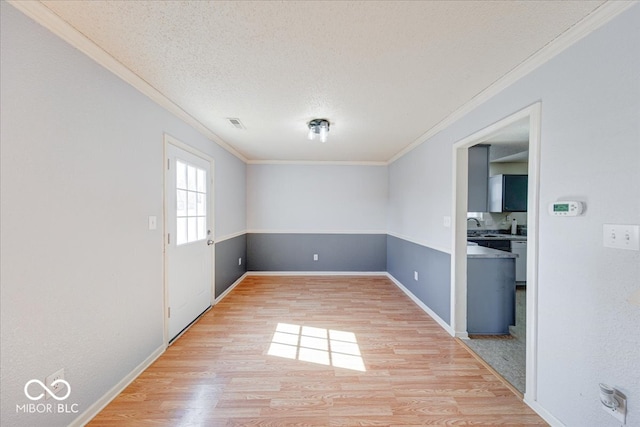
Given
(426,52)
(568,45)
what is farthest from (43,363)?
(568,45)

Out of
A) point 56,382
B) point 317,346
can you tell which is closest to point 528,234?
point 317,346

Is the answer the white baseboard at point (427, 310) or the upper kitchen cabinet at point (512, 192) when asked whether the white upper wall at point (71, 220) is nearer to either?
the white baseboard at point (427, 310)

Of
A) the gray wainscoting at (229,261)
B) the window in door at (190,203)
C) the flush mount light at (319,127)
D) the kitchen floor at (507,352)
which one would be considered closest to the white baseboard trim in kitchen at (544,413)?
the kitchen floor at (507,352)

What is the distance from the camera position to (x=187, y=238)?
9.29ft

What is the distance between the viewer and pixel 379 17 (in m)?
1.31

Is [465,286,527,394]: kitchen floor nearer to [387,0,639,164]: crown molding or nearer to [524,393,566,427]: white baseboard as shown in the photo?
[524,393,566,427]: white baseboard

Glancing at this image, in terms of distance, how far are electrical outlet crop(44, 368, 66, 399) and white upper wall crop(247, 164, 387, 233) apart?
147 inches

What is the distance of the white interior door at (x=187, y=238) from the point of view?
8.12 ft

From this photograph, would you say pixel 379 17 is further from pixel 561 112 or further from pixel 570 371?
pixel 570 371

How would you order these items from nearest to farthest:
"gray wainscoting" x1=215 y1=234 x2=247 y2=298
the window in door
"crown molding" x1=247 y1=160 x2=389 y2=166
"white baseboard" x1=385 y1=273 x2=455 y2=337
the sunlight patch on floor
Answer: the sunlight patch on floor, the window in door, "white baseboard" x1=385 y1=273 x2=455 y2=337, "gray wainscoting" x1=215 y1=234 x2=247 y2=298, "crown molding" x1=247 y1=160 x2=389 y2=166

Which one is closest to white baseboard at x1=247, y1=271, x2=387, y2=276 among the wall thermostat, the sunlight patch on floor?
the sunlight patch on floor

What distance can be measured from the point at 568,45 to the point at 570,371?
6.20 ft

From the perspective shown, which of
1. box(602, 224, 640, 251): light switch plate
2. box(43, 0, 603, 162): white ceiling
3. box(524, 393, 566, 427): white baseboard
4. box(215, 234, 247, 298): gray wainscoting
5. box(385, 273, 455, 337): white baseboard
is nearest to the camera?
box(602, 224, 640, 251): light switch plate

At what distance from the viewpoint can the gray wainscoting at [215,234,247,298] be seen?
3.74 metres
